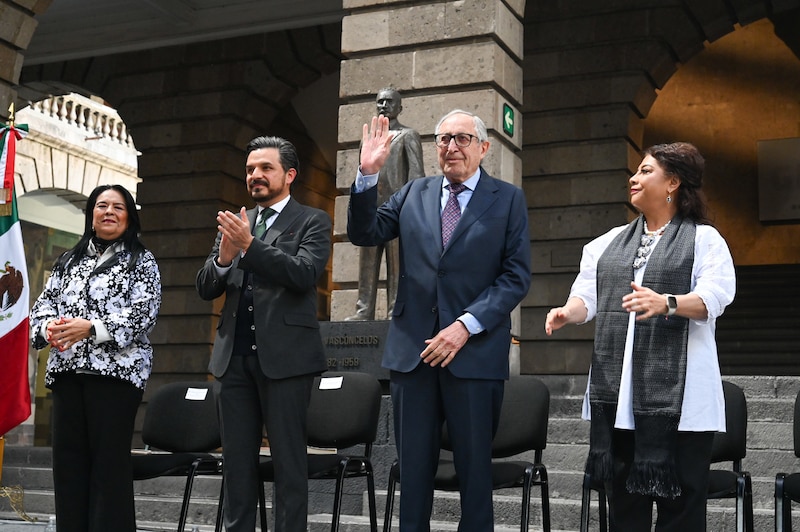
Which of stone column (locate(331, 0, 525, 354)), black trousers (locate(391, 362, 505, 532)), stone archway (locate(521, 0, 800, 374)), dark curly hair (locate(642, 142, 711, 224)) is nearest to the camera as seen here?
black trousers (locate(391, 362, 505, 532))

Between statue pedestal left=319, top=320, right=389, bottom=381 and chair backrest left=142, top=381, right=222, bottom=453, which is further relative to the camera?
statue pedestal left=319, top=320, right=389, bottom=381

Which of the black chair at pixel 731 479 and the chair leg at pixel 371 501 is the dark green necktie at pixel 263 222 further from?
the black chair at pixel 731 479

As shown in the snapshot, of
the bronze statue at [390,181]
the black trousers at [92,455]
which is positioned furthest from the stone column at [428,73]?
the black trousers at [92,455]

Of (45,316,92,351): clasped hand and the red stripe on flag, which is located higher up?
(45,316,92,351): clasped hand

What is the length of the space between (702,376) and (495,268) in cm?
86

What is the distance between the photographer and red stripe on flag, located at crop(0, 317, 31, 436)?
21.4 feet

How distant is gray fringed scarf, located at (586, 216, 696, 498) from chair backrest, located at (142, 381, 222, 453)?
2355mm

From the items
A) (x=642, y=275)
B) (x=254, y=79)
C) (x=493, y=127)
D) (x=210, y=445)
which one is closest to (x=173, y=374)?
(x=254, y=79)

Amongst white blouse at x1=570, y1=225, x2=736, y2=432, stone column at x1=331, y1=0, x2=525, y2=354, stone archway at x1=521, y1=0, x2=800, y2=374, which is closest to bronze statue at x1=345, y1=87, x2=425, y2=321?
stone column at x1=331, y1=0, x2=525, y2=354

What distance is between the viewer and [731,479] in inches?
180

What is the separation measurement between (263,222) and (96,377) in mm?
1003

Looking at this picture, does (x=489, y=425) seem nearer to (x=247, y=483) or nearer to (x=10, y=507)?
(x=247, y=483)

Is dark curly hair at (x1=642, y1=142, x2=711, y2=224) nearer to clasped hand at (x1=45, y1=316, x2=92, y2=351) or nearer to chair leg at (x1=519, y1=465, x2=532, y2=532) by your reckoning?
chair leg at (x1=519, y1=465, x2=532, y2=532)

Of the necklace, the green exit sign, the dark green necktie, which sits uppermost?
the green exit sign
